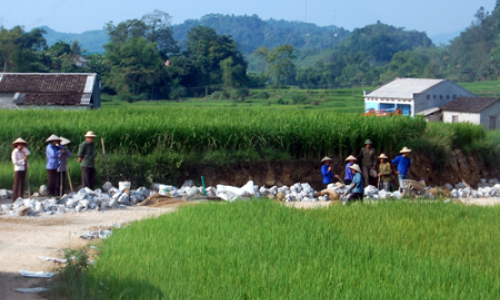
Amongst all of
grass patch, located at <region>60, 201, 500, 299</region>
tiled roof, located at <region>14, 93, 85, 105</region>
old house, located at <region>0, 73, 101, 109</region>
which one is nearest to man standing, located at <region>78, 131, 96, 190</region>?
grass patch, located at <region>60, 201, 500, 299</region>

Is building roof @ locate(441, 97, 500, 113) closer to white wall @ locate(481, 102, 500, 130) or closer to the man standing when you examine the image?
white wall @ locate(481, 102, 500, 130)

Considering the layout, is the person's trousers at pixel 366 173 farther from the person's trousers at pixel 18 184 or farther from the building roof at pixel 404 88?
the building roof at pixel 404 88

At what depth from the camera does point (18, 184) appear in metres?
12.1

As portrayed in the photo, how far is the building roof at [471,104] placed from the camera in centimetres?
3728

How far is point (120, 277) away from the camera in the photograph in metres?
6.46

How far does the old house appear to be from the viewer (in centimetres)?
3075

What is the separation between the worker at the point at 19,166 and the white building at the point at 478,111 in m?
31.4

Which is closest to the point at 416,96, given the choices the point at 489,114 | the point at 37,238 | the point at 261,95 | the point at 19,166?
the point at 489,114

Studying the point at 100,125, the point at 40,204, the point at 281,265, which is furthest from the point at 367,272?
the point at 100,125

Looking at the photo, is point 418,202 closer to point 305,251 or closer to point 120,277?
point 305,251

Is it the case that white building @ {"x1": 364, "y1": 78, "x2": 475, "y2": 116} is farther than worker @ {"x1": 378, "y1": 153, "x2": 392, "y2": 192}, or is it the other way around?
white building @ {"x1": 364, "y1": 78, "x2": 475, "y2": 116}

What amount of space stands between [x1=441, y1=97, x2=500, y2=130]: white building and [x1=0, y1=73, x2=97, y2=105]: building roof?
2396 cm

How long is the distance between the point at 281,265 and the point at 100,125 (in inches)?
406

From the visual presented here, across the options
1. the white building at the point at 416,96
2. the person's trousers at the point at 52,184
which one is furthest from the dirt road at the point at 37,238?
the white building at the point at 416,96
